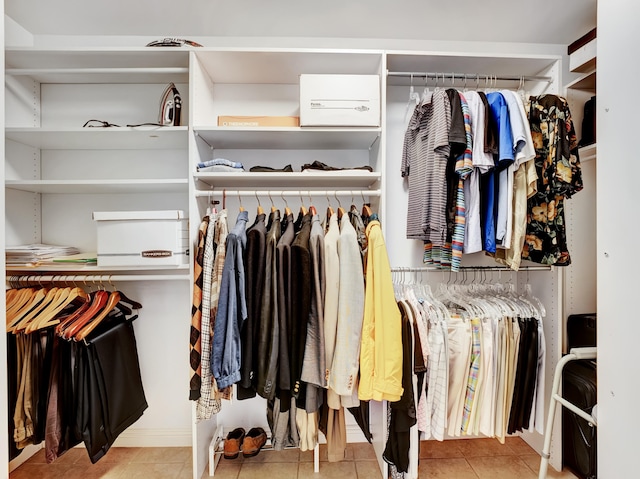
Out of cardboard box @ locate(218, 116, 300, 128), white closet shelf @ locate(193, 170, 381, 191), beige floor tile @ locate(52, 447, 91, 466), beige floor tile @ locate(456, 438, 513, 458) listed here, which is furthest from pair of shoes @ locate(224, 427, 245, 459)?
cardboard box @ locate(218, 116, 300, 128)

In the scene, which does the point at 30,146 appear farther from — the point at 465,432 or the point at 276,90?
the point at 465,432

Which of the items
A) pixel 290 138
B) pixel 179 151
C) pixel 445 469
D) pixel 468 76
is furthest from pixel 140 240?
pixel 445 469

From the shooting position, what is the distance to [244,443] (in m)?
1.80

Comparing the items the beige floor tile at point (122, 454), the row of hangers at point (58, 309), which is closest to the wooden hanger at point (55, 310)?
the row of hangers at point (58, 309)

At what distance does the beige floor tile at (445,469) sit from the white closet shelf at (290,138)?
6.00 ft

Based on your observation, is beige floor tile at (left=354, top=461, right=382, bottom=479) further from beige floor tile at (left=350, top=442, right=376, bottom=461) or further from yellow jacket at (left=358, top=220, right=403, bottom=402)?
yellow jacket at (left=358, top=220, right=403, bottom=402)

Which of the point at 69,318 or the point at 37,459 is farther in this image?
the point at 37,459

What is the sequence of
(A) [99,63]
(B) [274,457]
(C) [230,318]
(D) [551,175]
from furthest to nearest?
1. (B) [274,457]
2. (A) [99,63]
3. (D) [551,175]
4. (C) [230,318]

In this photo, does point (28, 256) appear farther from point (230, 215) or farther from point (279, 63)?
point (279, 63)

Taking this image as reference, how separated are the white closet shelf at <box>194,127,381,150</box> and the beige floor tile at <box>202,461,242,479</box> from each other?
180 centimetres

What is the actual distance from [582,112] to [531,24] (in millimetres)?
593

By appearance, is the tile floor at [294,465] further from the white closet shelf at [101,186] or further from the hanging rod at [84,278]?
the white closet shelf at [101,186]
